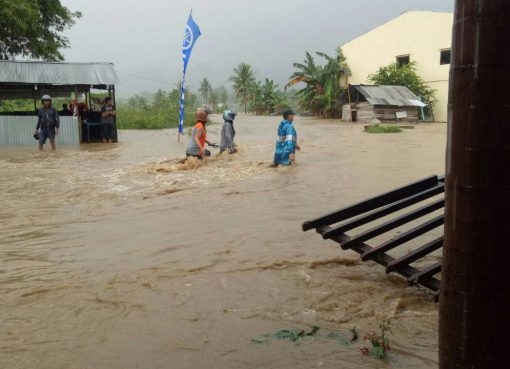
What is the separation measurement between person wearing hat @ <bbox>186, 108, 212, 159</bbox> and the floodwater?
185 centimetres

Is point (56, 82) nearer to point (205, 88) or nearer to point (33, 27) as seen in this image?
point (33, 27)

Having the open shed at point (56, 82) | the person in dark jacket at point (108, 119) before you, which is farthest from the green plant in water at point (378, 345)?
the person in dark jacket at point (108, 119)

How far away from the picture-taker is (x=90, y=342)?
3.04 meters

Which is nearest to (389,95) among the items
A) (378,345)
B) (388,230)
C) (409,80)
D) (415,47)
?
(409,80)

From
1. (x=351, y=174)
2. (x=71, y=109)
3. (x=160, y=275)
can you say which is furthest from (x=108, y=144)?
(x=160, y=275)

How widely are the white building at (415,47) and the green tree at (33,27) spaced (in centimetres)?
1943

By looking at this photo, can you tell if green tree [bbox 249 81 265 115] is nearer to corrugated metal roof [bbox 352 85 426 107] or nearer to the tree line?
the tree line

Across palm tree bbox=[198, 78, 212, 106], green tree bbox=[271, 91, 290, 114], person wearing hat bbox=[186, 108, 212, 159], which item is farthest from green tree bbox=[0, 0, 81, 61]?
palm tree bbox=[198, 78, 212, 106]

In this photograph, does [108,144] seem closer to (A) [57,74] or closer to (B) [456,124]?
(A) [57,74]

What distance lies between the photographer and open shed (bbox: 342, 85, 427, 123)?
29594 mm

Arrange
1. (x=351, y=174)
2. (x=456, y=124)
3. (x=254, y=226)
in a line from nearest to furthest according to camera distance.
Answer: (x=456, y=124) → (x=254, y=226) → (x=351, y=174)

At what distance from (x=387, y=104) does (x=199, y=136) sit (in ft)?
68.4

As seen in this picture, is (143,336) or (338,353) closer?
(338,353)

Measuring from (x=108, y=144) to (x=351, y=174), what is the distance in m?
10.5
